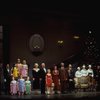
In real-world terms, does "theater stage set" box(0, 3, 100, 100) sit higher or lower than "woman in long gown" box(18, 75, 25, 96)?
higher

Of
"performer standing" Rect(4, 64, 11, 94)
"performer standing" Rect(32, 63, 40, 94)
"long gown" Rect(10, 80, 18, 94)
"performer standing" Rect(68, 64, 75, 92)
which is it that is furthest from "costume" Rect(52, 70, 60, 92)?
"performer standing" Rect(4, 64, 11, 94)

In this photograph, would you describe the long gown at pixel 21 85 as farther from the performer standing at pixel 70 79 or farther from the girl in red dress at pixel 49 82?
the performer standing at pixel 70 79

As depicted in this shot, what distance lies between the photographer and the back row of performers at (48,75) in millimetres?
18688

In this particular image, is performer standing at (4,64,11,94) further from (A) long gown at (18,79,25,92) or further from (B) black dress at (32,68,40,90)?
(B) black dress at (32,68,40,90)

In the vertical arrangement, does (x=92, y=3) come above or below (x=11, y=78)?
above

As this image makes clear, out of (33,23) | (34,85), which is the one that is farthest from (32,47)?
(34,85)

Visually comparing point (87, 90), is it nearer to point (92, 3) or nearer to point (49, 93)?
point (49, 93)

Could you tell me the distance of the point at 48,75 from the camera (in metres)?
19.0

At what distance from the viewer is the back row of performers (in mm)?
18688

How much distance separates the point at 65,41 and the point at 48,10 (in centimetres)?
226

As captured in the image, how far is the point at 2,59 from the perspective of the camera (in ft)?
69.3

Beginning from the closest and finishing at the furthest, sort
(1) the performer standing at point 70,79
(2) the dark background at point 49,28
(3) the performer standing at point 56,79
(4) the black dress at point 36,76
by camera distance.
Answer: (4) the black dress at point 36,76 → (3) the performer standing at point 56,79 → (1) the performer standing at point 70,79 → (2) the dark background at point 49,28

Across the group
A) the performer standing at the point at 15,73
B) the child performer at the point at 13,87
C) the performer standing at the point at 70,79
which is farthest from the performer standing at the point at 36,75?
the performer standing at the point at 70,79

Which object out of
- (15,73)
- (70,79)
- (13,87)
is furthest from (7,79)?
(70,79)
